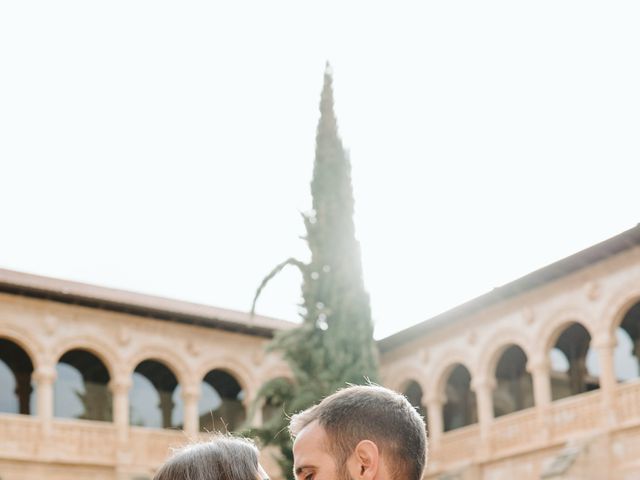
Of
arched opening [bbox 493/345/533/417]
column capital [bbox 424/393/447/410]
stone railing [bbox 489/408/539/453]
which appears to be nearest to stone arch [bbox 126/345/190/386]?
column capital [bbox 424/393/447/410]

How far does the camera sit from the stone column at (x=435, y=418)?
22756 mm

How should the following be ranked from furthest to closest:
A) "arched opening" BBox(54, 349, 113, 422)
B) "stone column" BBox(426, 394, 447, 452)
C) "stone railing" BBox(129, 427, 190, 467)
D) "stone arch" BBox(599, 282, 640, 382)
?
"stone column" BBox(426, 394, 447, 452), "arched opening" BBox(54, 349, 113, 422), "stone railing" BBox(129, 427, 190, 467), "stone arch" BBox(599, 282, 640, 382)

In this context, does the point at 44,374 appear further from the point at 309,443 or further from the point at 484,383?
the point at 309,443

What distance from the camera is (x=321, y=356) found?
57.4ft

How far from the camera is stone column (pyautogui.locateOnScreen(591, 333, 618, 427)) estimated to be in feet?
60.9

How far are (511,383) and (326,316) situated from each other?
22.6 feet

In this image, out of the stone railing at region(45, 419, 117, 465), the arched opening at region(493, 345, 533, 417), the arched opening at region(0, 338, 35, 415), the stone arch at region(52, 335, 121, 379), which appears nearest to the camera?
the stone railing at region(45, 419, 117, 465)

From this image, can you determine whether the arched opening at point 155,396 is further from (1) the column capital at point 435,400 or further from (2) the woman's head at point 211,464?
(2) the woman's head at point 211,464

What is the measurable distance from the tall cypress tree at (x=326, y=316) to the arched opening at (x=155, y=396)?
5.69m

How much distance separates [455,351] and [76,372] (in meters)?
8.10

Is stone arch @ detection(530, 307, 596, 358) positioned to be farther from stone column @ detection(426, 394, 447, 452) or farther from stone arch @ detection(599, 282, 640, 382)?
stone column @ detection(426, 394, 447, 452)

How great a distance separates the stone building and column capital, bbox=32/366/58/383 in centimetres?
2

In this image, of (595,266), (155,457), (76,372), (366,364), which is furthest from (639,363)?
(76,372)

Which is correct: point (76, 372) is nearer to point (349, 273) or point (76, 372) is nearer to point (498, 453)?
point (349, 273)
